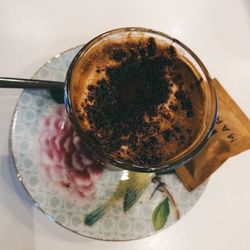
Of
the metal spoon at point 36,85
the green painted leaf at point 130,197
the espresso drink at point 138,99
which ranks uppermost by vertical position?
the espresso drink at point 138,99

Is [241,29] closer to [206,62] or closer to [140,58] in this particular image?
[206,62]

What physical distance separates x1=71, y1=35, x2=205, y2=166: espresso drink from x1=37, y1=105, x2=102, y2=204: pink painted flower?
0.09 m

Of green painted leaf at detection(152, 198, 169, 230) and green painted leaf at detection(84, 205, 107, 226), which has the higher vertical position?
green painted leaf at detection(152, 198, 169, 230)

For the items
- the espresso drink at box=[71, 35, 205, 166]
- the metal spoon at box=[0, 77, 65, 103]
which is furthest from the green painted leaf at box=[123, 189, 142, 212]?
the metal spoon at box=[0, 77, 65, 103]

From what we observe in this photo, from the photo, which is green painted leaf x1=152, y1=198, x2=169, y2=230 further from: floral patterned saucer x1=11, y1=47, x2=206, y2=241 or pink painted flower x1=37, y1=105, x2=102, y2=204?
pink painted flower x1=37, y1=105, x2=102, y2=204

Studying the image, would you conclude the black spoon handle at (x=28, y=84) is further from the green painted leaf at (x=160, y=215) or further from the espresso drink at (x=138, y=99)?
the green painted leaf at (x=160, y=215)

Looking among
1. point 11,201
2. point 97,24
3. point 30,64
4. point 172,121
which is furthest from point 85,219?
point 97,24

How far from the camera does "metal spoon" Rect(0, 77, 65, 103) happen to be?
2.75 ft

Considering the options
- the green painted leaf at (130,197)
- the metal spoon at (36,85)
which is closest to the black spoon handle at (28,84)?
the metal spoon at (36,85)

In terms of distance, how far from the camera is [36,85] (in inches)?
34.3

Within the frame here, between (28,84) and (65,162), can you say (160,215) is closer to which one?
(65,162)

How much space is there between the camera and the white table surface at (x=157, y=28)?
2.76 ft

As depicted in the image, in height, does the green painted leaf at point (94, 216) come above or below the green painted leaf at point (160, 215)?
below

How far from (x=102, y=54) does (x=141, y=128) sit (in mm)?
198
